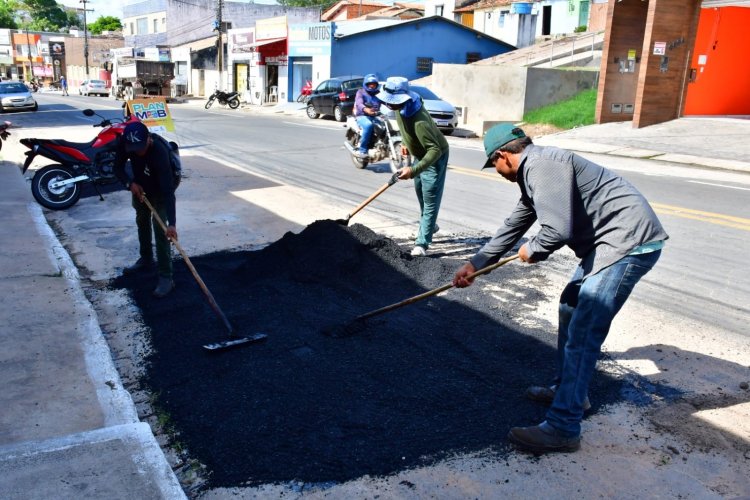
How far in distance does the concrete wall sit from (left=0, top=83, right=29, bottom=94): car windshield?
66.1ft

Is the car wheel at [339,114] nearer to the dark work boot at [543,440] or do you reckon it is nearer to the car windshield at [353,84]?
the car windshield at [353,84]

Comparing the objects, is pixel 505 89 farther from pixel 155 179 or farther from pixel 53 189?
pixel 155 179

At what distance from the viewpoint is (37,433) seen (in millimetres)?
3324

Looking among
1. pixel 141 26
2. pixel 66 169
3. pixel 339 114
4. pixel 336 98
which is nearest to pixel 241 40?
pixel 336 98

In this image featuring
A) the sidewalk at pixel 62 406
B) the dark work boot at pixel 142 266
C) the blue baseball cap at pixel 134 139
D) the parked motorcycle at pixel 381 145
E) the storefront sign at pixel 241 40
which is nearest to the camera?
the sidewalk at pixel 62 406

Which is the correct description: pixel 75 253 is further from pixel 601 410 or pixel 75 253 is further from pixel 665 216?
pixel 665 216

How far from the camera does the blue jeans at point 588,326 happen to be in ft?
10.3

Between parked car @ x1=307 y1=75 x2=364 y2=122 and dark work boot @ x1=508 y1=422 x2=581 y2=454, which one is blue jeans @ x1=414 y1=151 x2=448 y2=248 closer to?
dark work boot @ x1=508 y1=422 x2=581 y2=454

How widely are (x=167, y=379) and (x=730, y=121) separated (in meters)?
19.1

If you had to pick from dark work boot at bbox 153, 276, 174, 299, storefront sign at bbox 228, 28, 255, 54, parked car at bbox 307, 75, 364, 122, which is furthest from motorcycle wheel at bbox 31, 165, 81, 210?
storefront sign at bbox 228, 28, 255, 54

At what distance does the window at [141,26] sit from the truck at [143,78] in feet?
74.5

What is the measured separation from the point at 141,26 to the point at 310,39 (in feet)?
133

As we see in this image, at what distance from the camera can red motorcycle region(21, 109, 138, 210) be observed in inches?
347

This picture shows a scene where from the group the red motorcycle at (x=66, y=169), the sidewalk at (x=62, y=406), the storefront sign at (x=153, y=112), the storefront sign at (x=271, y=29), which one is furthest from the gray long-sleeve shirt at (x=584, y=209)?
the storefront sign at (x=271, y=29)
